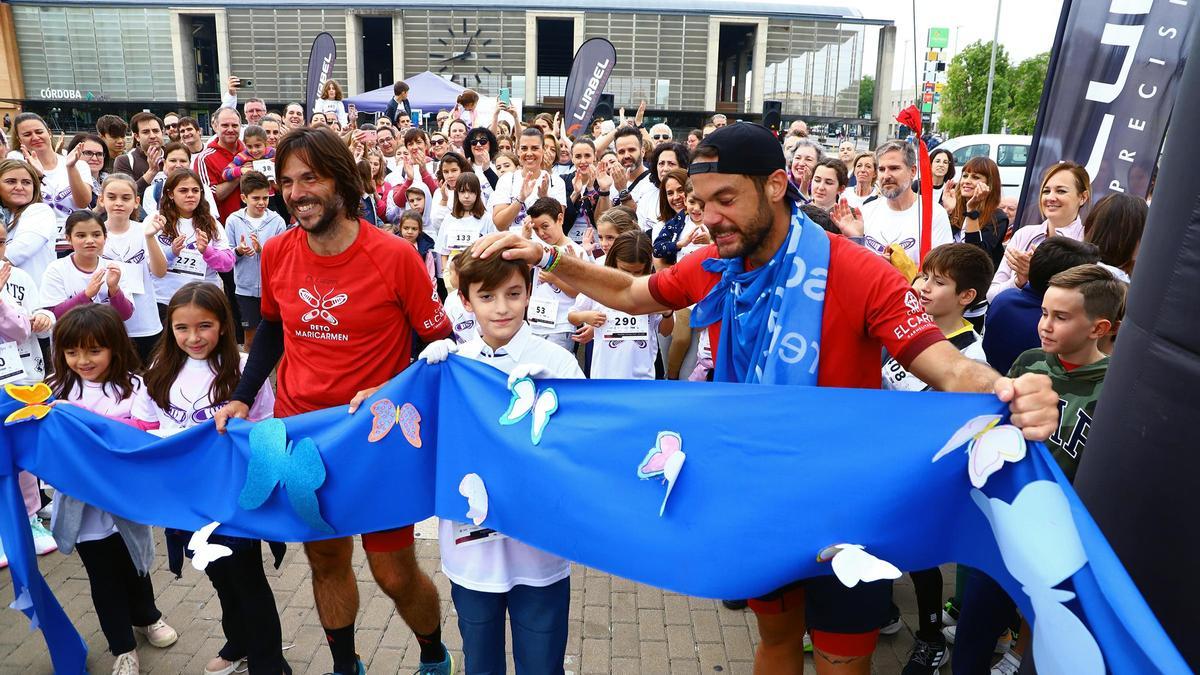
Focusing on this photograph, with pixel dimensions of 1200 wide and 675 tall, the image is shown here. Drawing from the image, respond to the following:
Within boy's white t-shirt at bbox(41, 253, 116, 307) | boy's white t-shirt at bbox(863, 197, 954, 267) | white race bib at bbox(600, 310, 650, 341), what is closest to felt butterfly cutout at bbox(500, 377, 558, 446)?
white race bib at bbox(600, 310, 650, 341)

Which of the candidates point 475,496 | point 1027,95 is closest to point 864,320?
point 475,496

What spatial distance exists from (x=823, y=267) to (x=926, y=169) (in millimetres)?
2843

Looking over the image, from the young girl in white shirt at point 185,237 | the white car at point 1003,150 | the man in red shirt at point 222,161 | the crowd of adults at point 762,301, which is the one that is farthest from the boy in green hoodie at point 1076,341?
the white car at point 1003,150

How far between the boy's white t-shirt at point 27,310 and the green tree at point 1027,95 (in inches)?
1756

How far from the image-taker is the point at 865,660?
8.41ft

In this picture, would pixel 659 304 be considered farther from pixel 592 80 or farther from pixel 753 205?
pixel 592 80

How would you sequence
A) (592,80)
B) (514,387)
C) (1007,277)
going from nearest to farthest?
(514,387) → (1007,277) → (592,80)

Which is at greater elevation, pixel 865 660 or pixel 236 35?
Result: pixel 236 35

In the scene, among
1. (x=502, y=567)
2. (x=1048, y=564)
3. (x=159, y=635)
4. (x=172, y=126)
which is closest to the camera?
(x=1048, y=564)

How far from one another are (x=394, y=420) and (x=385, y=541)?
610mm

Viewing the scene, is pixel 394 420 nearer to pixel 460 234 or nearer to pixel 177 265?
pixel 177 265

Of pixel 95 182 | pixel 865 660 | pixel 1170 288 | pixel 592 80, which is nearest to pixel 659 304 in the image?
pixel 865 660

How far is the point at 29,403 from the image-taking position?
317 centimetres

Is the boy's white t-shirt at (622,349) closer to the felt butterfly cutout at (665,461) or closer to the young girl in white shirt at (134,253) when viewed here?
the felt butterfly cutout at (665,461)
